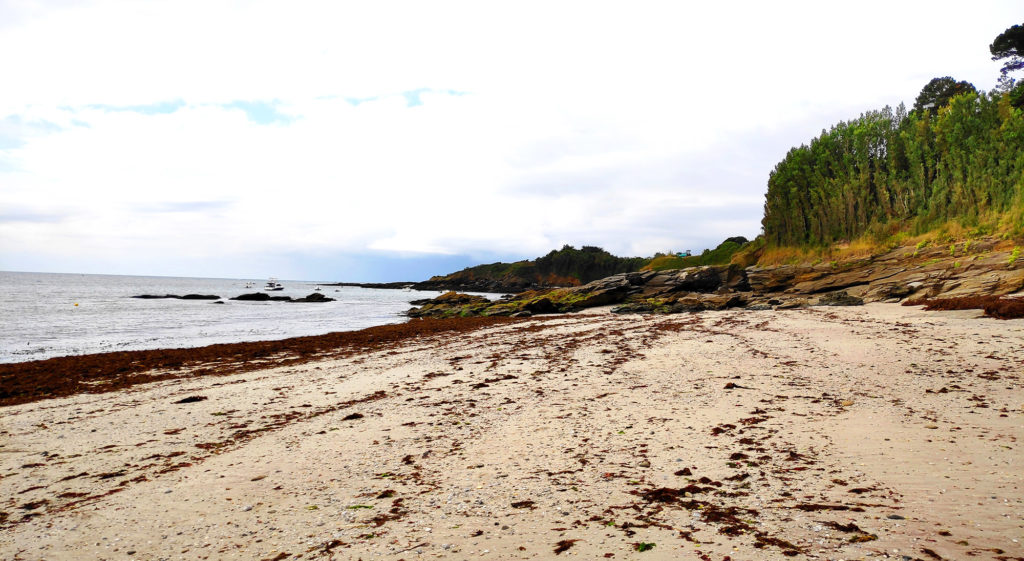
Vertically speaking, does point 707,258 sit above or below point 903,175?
below

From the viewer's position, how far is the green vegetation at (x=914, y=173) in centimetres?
2620

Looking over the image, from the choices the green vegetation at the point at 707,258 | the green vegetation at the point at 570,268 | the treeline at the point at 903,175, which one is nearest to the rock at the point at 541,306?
the treeline at the point at 903,175

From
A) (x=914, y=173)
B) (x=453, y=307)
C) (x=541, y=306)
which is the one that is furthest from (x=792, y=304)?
(x=453, y=307)

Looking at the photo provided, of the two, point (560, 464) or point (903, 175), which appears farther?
point (903, 175)

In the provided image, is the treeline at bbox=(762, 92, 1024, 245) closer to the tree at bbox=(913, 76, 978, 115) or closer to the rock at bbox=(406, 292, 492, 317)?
the tree at bbox=(913, 76, 978, 115)

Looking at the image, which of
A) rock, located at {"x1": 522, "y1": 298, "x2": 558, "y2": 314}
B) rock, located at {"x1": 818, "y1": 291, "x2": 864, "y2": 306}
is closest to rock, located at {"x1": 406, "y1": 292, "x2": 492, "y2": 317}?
rock, located at {"x1": 522, "y1": 298, "x2": 558, "y2": 314}

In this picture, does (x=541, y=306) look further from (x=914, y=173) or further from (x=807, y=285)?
(x=914, y=173)

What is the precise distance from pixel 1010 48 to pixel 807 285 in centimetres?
3041

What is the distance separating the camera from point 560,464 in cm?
501

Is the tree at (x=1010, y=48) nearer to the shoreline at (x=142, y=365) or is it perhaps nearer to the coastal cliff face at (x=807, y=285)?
the coastal cliff face at (x=807, y=285)

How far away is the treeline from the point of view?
2638cm

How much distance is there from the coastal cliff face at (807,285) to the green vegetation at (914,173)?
372 centimetres

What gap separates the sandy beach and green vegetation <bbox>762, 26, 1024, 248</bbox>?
2340cm

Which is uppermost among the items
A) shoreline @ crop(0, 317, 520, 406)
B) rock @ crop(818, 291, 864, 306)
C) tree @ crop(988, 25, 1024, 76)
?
tree @ crop(988, 25, 1024, 76)
